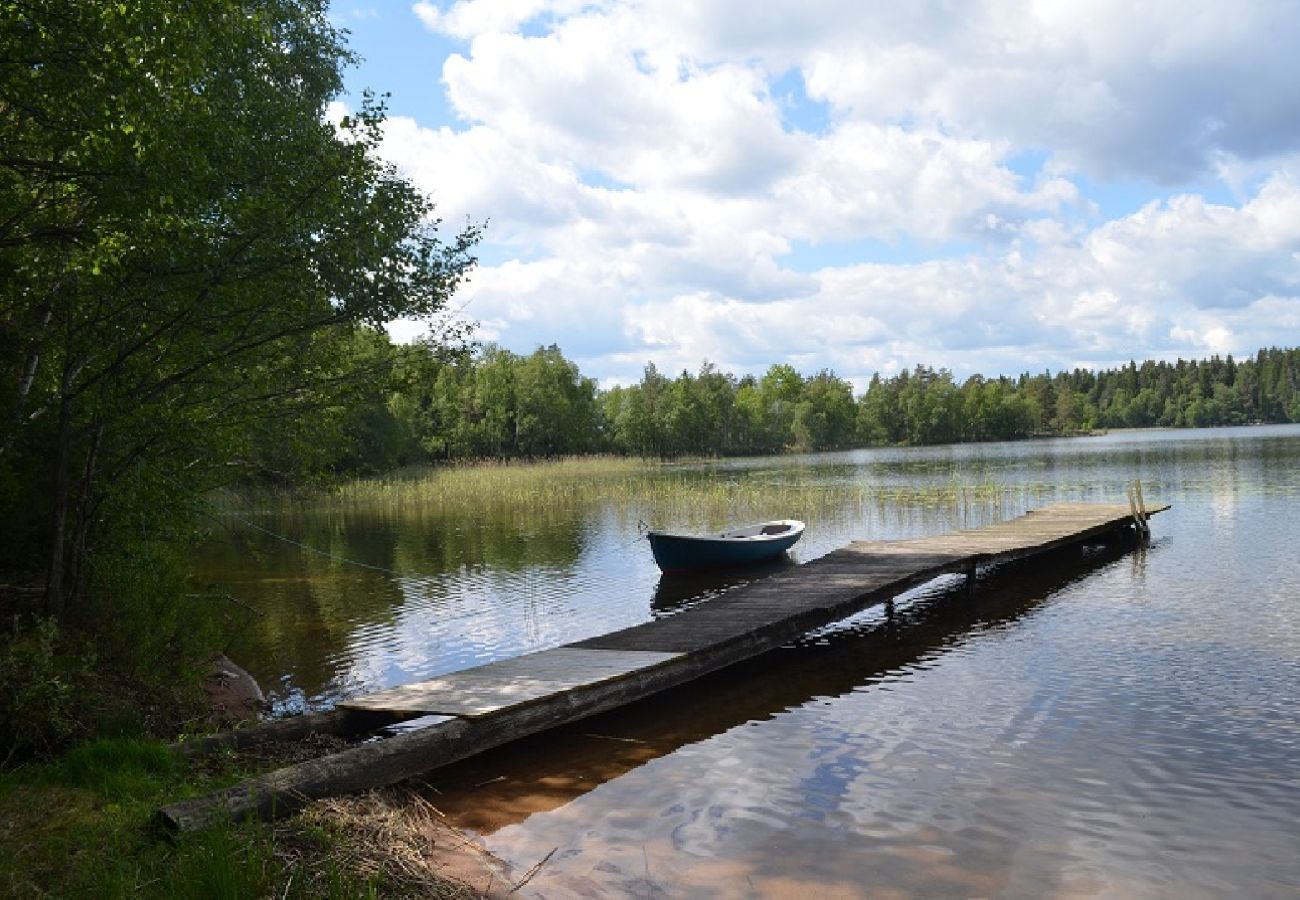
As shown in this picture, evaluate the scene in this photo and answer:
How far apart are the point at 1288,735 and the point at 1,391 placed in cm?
1202

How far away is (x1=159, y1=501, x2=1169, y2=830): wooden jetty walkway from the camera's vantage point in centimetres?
661

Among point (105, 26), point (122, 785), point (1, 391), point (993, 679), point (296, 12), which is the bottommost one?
point (993, 679)

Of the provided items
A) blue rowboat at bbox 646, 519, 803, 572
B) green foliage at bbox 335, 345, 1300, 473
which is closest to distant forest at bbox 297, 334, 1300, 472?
green foliage at bbox 335, 345, 1300, 473

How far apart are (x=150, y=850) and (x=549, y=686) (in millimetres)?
4494

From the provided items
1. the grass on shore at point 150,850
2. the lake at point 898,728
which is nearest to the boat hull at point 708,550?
the lake at point 898,728

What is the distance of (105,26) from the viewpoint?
6.36 metres

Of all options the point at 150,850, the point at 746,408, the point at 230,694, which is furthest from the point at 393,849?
the point at 746,408

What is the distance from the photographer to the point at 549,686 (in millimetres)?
9305

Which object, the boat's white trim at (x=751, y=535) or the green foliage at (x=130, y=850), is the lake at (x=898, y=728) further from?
the green foliage at (x=130, y=850)

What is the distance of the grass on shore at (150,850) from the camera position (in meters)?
4.72

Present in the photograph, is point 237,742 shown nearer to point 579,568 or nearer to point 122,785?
point 122,785

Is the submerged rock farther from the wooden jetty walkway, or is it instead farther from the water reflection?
the water reflection

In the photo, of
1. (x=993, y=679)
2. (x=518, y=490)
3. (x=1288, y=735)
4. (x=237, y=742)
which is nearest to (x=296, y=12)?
(x=237, y=742)

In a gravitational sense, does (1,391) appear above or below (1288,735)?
above
